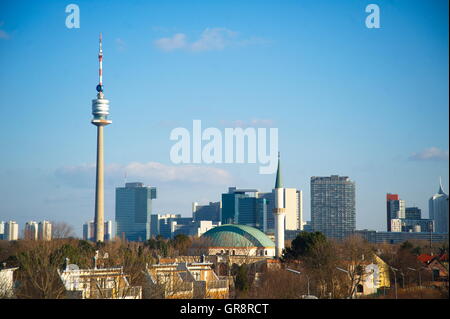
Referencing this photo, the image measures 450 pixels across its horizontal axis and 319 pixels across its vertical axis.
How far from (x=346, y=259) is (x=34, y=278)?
30626 mm

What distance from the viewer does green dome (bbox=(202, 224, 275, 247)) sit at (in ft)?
320

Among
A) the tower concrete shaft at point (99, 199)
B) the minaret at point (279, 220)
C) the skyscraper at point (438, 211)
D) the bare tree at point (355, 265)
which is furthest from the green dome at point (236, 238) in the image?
the skyscraper at point (438, 211)

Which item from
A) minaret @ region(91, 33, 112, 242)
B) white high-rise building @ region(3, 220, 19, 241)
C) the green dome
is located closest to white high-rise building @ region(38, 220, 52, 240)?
minaret @ region(91, 33, 112, 242)

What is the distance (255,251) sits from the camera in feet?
314

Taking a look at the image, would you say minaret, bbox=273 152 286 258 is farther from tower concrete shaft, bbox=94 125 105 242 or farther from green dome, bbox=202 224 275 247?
tower concrete shaft, bbox=94 125 105 242

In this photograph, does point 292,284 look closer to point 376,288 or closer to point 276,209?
point 376,288

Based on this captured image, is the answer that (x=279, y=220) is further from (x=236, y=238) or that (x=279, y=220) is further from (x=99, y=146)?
(x=99, y=146)

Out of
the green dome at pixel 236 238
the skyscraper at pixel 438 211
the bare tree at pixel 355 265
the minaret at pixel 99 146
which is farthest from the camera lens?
the skyscraper at pixel 438 211

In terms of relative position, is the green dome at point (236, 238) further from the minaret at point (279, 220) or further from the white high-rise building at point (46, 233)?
the white high-rise building at point (46, 233)

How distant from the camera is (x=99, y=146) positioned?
4446 inches

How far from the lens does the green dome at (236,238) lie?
320 ft

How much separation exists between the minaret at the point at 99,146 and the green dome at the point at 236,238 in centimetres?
1841

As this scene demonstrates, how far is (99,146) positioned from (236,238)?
2776 cm
